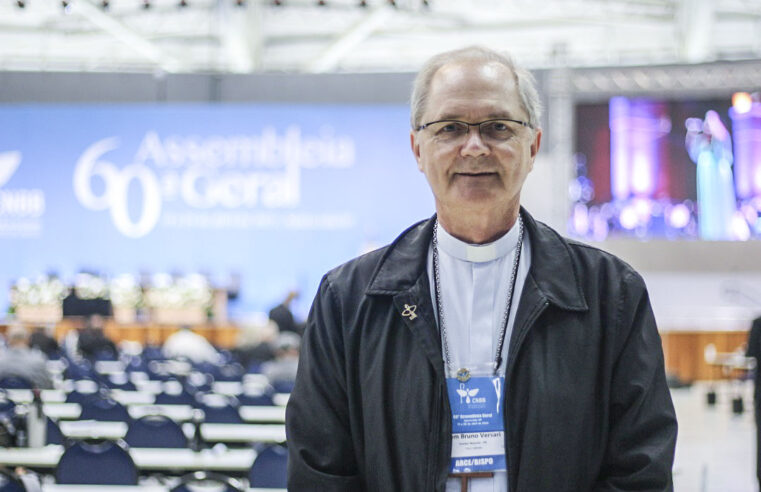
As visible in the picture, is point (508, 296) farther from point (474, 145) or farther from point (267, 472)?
point (267, 472)

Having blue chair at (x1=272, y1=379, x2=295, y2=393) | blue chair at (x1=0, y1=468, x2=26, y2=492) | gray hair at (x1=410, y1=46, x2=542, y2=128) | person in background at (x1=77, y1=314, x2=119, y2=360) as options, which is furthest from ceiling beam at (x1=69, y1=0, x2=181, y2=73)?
gray hair at (x1=410, y1=46, x2=542, y2=128)

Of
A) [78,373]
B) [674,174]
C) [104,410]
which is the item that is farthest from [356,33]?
[104,410]

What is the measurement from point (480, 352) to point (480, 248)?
18 cm

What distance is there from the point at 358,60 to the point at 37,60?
7790 mm

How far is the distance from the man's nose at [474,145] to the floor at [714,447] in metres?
6.23

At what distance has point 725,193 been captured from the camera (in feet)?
44.0

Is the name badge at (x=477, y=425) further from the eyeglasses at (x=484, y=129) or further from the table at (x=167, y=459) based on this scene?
the table at (x=167, y=459)

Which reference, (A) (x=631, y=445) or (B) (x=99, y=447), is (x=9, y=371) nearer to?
(B) (x=99, y=447)

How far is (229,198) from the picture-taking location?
16.8 m

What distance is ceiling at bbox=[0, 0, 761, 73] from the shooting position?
1903 cm

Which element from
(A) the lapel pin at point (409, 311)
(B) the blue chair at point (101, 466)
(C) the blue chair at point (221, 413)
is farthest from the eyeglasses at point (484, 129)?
(C) the blue chair at point (221, 413)

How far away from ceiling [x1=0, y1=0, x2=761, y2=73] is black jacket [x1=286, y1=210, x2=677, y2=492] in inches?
643

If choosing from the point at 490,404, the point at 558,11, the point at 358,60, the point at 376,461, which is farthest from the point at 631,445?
the point at 358,60

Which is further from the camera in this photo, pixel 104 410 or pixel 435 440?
pixel 104 410
